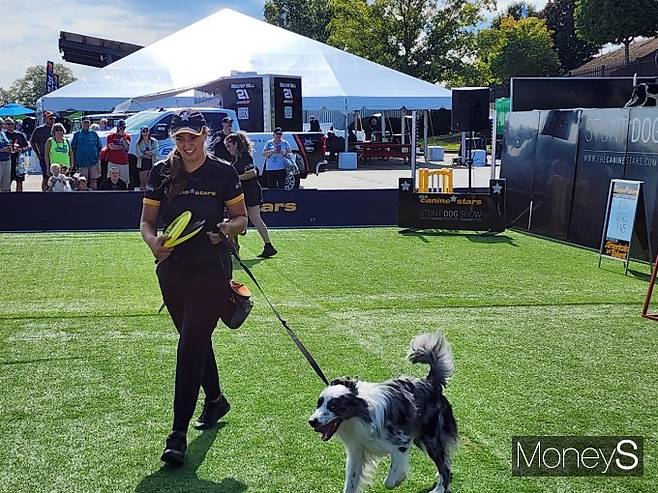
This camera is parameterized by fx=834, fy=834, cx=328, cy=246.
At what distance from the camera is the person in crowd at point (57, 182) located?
1642cm

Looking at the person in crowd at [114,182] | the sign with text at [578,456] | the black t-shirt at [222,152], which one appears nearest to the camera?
the sign with text at [578,456]

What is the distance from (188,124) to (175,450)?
1.84 metres

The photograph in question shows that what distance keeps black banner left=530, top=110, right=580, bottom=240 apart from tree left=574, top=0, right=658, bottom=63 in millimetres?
44982

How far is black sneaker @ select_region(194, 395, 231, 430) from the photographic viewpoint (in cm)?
525

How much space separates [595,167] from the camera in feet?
44.3

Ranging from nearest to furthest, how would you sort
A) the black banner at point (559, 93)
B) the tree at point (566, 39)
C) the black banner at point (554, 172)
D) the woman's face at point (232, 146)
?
1. the woman's face at point (232, 146)
2. the black banner at point (554, 172)
3. the black banner at point (559, 93)
4. the tree at point (566, 39)

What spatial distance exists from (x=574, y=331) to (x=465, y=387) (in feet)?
7.19

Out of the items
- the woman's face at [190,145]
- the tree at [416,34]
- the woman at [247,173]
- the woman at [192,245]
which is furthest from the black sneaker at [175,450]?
the tree at [416,34]

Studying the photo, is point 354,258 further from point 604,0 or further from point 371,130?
point 604,0

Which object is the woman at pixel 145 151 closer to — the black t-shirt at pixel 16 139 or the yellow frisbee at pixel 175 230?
the black t-shirt at pixel 16 139

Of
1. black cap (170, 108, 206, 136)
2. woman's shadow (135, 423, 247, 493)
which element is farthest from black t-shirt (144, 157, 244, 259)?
woman's shadow (135, 423, 247, 493)

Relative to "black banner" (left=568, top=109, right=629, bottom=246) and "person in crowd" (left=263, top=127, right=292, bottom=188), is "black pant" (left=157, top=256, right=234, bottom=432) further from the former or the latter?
"person in crowd" (left=263, top=127, right=292, bottom=188)

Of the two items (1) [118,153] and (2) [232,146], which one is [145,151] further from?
(2) [232,146]

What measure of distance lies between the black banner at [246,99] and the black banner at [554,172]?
14.3 m
